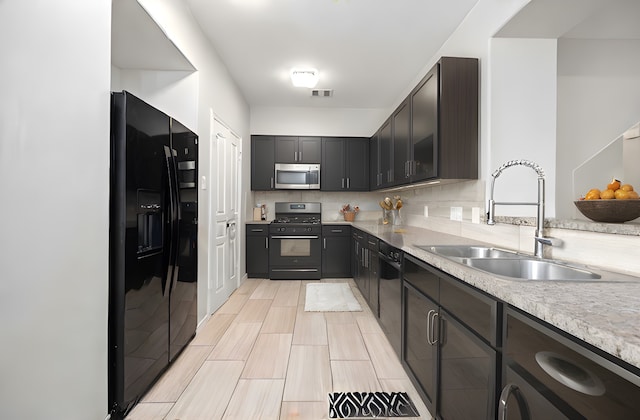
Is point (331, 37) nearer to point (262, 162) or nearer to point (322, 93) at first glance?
point (322, 93)

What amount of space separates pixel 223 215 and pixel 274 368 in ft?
6.20

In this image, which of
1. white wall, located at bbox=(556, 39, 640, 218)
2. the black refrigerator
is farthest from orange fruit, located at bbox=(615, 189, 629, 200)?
the black refrigerator

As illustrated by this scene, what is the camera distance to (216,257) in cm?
317

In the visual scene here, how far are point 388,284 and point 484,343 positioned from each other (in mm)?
1397

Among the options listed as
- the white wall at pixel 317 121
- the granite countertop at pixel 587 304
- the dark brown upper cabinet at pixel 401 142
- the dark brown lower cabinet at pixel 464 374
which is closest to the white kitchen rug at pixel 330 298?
the dark brown upper cabinet at pixel 401 142

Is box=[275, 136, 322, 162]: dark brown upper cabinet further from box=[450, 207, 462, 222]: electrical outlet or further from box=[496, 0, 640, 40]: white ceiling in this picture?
box=[496, 0, 640, 40]: white ceiling

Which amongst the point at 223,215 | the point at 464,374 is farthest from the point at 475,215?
the point at 223,215

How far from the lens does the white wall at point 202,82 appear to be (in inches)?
84.4

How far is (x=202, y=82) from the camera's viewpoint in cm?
275

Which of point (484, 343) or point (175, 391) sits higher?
point (484, 343)

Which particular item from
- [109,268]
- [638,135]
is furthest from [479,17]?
[109,268]

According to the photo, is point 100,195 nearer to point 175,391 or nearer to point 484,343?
point 175,391

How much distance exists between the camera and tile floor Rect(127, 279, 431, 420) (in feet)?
5.50

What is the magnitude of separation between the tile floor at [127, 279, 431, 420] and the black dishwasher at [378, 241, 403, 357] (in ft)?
0.48
